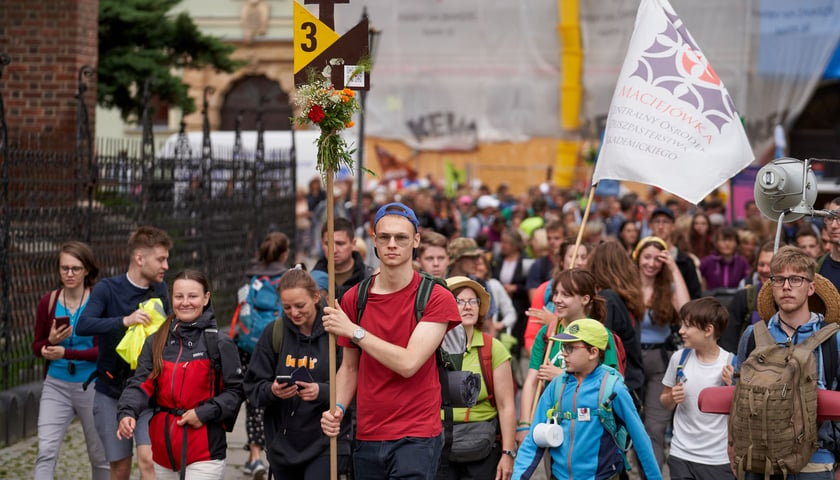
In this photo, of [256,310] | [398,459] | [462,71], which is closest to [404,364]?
[398,459]

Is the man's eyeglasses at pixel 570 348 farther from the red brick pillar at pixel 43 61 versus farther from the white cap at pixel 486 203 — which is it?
the white cap at pixel 486 203

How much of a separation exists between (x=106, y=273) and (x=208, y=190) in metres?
3.57

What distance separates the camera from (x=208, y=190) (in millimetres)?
15445

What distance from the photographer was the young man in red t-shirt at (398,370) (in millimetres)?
5301

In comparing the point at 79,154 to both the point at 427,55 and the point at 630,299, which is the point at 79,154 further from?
the point at 427,55

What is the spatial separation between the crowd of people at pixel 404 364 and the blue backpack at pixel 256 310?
100mm

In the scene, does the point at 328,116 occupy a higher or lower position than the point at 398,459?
higher

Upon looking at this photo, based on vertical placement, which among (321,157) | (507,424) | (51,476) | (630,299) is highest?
(321,157)

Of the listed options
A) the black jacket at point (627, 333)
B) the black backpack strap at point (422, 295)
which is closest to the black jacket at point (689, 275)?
the black jacket at point (627, 333)

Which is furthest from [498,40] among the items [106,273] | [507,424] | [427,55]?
[507,424]

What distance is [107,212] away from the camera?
1215cm

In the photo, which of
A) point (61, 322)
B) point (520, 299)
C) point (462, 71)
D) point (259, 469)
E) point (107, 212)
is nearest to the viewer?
point (61, 322)

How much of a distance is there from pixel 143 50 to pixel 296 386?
14.4 metres

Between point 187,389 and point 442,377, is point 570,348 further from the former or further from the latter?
point 187,389
